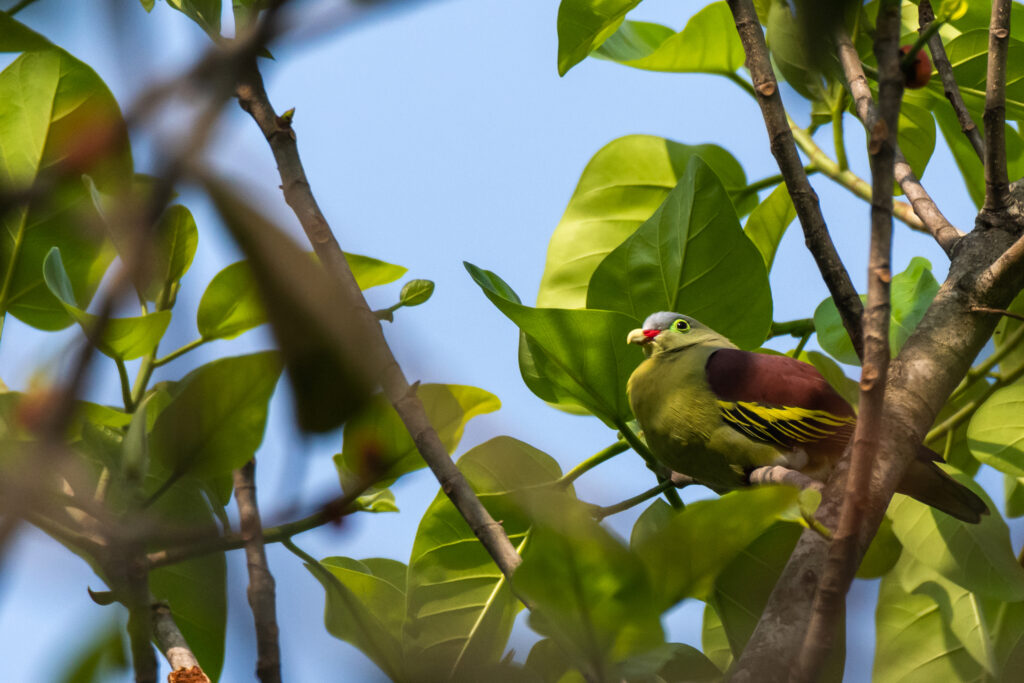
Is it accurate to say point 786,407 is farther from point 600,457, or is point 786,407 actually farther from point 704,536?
point 704,536

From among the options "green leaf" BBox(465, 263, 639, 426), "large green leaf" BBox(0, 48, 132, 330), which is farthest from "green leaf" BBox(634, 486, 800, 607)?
"large green leaf" BBox(0, 48, 132, 330)

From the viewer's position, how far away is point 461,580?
1077 mm

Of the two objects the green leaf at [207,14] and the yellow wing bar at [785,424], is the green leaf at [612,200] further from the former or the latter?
the green leaf at [207,14]

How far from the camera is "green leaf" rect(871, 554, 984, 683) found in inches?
44.3

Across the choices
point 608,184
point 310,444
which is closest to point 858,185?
point 608,184

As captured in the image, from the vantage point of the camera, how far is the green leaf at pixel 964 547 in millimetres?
1021

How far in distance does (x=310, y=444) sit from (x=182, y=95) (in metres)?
0.09

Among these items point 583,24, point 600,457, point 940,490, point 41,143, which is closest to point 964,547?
point 940,490

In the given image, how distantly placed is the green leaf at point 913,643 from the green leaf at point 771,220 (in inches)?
17.3

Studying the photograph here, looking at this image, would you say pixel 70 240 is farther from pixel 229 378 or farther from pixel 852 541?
pixel 852 541

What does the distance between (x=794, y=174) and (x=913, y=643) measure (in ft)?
2.24

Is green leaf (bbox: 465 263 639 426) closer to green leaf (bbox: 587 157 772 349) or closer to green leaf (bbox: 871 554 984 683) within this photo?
green leaf (bbox: 587 157 772 349)

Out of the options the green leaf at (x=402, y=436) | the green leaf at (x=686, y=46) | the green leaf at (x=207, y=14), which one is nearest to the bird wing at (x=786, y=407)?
the green leaf at (x=402, y=436)

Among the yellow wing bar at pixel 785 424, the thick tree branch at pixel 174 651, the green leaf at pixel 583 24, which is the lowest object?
the thick tree branch at pixel 174 651
